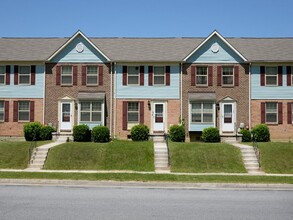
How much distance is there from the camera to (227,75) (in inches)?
1294

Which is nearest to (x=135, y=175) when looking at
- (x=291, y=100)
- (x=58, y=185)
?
(x=58, y=185)

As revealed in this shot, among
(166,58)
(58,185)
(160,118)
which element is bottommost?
(58,185)

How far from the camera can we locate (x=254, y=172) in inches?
822

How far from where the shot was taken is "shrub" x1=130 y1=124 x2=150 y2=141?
29.7 metres

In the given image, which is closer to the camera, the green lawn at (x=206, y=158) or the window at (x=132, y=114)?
the green lawn at (x=206, y=158)

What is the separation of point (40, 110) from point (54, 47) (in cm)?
572

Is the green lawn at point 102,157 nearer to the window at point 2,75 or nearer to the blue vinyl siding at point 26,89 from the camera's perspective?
the blue vinyl siding at point 26,89

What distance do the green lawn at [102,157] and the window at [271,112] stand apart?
39.4ft

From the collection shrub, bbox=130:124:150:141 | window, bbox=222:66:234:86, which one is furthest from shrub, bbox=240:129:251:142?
shrub, bbox=130:124:150:141

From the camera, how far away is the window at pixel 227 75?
32.9m

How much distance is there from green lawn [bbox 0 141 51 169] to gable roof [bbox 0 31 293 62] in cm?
946

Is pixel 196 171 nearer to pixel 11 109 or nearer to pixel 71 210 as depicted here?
pixel 71 210

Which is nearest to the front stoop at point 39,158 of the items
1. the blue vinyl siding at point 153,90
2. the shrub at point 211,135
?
the blue vinyl siding at point 153,90

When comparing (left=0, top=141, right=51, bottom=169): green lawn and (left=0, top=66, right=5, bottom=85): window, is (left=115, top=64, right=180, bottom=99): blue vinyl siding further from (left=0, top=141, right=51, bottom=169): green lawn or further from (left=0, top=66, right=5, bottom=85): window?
(left=0, top=141, right=51, bottom=169): green lawn
